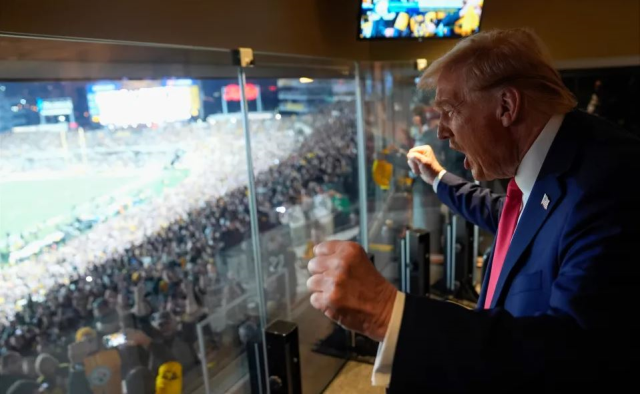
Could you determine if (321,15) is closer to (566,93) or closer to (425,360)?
(566,93)

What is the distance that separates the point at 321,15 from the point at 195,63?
1.74 metres

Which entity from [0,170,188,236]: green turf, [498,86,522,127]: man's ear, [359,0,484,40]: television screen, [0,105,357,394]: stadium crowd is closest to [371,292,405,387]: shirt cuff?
[498,86,522,127]: man's ear

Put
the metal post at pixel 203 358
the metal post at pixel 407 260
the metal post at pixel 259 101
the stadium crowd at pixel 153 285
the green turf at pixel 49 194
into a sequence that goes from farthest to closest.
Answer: the metal post at pixel 407 260, the metal post at pixel 259 101, the metal post at pixel 203 358, the stadium crowd at pixel 153 285, the green turf at pixel 49 194

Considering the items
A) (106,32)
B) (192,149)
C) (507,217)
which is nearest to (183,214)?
(192,149)

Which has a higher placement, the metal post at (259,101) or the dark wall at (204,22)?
the dark wall at (204,22)

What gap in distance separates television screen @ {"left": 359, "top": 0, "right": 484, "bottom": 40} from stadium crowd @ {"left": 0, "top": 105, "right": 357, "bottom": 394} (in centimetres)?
103

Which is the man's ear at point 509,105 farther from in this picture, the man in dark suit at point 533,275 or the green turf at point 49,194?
the green turf at point 49,194

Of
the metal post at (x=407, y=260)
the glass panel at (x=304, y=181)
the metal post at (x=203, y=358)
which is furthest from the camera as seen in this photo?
the metal post at (x=407, y=260)

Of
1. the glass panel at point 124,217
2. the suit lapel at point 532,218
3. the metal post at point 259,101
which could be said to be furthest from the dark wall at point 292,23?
the suit lapel at point 532,218

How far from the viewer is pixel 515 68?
1013 mm

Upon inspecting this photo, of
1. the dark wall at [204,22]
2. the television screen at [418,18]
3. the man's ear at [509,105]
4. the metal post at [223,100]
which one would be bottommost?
the man's ear at [509,105]

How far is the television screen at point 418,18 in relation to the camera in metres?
3.93

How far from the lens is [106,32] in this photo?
191 cm

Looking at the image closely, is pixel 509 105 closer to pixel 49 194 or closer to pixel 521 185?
pixel 521 185
